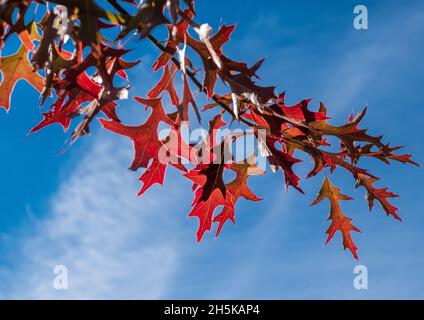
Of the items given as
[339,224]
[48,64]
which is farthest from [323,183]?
[48,64]

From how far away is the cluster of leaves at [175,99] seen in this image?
1.31 meters

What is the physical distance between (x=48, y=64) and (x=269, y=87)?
25.0 inches

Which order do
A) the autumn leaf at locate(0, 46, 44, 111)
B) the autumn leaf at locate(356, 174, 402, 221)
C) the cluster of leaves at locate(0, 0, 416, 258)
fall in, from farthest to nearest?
the autumn leaf at locate(356, 174, 402, 221) < the autumn leaf at locate(0, 46, 44, 111) < the cluster of leaves at locate(0, 0, 416, 258)

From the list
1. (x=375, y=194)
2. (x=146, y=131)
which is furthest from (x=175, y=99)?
(x=375, y=194)

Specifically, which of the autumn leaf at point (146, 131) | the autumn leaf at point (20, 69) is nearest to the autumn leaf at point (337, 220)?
the autumn leaf at point (146, 131)

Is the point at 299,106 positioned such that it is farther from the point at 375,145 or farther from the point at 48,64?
the point at 48,64

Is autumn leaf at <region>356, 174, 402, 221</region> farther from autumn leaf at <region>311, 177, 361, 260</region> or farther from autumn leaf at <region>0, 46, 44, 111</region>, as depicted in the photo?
autumn leaf at <region>0, 46, 44, 111</region>

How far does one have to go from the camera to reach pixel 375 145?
201cm

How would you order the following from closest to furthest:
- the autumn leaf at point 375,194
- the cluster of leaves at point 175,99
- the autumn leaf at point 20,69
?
the cluster of leaves at point 175,99
the autumn leaf at point 20,69
the autumn leaf at point 375,194

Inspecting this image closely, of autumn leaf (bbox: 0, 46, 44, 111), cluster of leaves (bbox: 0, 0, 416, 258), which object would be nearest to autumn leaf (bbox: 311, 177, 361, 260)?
cluster of leaves (bbox: 0, 0, 416, 258)

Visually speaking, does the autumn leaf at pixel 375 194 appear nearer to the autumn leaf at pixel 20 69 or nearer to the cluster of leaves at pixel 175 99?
the cluster of leaves at pixel 175 99

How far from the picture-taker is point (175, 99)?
1.89m

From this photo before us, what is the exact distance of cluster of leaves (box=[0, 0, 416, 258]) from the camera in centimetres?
131

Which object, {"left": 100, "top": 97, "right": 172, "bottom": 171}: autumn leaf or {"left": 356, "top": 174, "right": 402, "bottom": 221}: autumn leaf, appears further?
{"left": 356, "top": 174, "right": 402, "bottom": 221}: autumn leaf
